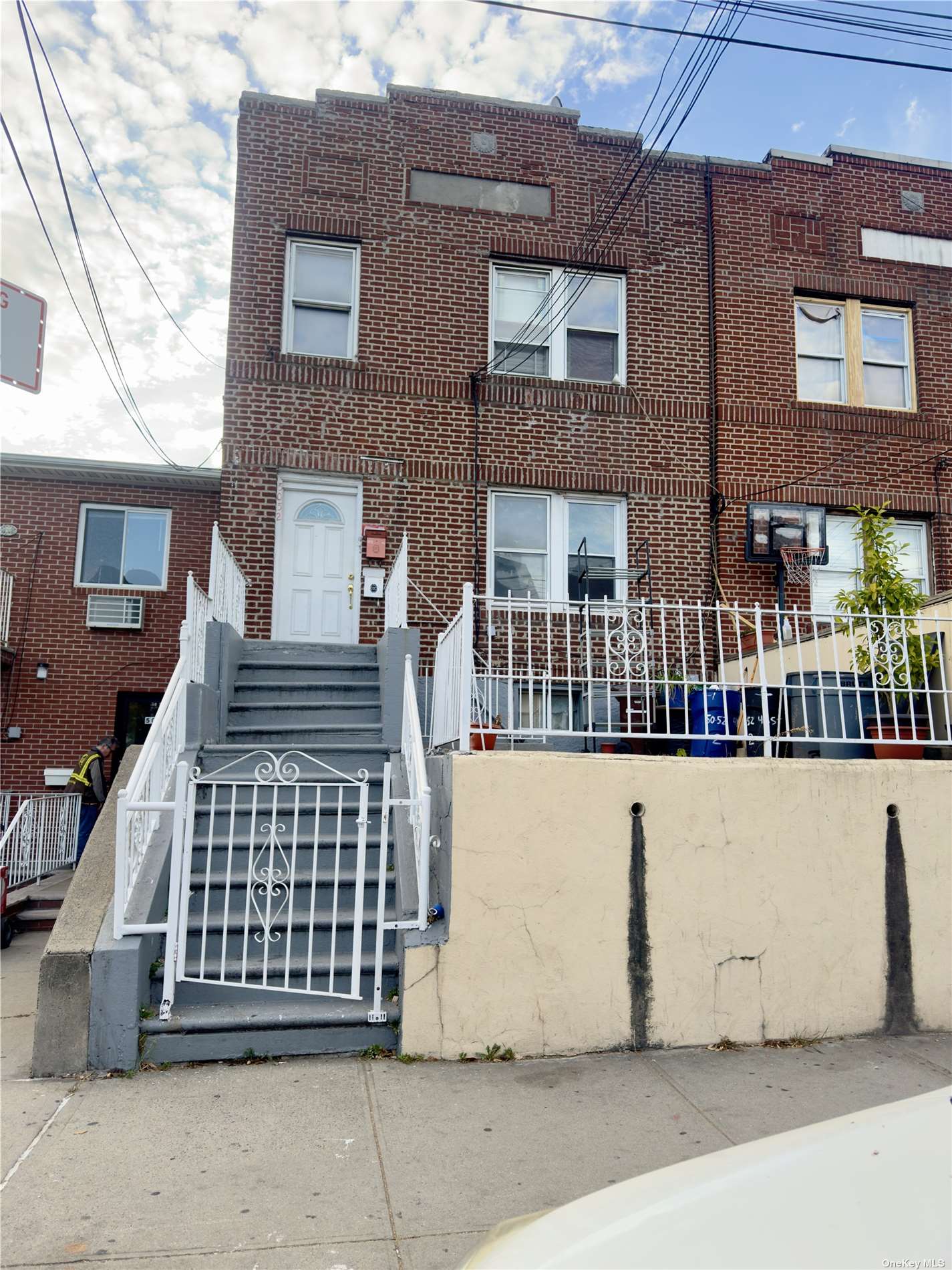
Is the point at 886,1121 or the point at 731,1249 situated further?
the point at 886,1121

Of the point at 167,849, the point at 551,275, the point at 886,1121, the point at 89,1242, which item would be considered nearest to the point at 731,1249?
the point at 886,1121

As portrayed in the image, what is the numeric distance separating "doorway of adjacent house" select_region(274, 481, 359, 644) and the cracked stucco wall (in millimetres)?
5406

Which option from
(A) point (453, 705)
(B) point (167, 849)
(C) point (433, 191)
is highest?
(C) point (433, 191)

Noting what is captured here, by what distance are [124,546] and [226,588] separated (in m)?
5.88

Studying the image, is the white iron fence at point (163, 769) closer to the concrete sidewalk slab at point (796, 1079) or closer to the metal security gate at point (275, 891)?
the metal security gate at point (275, 891)

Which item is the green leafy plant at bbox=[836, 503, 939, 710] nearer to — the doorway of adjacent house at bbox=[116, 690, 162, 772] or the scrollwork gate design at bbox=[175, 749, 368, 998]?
the scrollwork gate design at bbox=[175, 749, 368, 998]

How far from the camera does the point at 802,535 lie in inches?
434

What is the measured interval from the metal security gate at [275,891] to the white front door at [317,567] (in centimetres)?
401

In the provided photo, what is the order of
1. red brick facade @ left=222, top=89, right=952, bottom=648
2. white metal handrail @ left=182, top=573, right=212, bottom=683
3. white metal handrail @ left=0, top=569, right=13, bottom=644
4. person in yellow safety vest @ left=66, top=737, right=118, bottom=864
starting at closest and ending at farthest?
white metal handrail @ left=182, top=573, right=212, bottom=683 < person in yellow safety vest @ left=66, top=737, right=118, bottom=864 < red brick facade @ left=222, top=89, right=952, bottom=648 < white metal handrail @ left=0, top=569, right=13, bottom=644

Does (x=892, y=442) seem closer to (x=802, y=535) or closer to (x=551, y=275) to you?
(x=802, y=535)

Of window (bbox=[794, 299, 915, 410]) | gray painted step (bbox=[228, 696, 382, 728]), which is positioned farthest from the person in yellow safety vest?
window (bbox=[794, 299, 915, 410])

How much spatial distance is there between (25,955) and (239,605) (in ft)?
12.2

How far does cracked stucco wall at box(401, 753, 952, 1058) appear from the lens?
201 inches

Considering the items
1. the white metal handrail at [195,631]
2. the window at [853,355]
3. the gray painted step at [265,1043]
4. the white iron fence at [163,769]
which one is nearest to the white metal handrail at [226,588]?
the white iron fence at [163,769]
